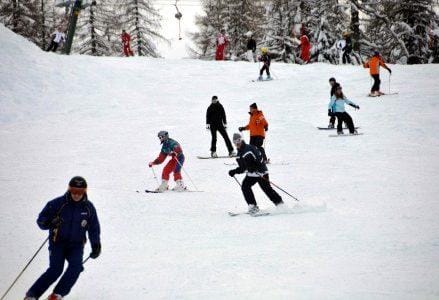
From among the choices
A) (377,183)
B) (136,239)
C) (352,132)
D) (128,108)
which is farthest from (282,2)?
(136,239)

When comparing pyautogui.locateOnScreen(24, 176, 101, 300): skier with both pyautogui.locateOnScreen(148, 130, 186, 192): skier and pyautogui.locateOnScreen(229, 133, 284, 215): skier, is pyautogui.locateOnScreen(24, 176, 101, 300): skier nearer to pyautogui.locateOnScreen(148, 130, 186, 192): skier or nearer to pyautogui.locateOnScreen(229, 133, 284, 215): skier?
pyautogui.locateOnScreen(229, 133, 284, 215): skier

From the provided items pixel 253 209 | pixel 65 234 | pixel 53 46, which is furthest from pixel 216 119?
pixel 53 46

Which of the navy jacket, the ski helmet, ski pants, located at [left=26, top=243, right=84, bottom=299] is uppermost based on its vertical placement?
the ski helmet

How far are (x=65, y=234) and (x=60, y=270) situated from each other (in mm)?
387

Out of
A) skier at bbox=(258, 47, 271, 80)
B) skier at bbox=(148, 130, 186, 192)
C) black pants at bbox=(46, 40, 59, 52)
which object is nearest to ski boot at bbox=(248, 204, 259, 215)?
skier at bbox=(148, 130, 186, 192)

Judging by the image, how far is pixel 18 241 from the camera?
7.49 meters

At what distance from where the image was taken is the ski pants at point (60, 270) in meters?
5.02

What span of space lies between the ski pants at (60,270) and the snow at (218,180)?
0.54m

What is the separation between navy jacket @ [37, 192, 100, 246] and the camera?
199 inches

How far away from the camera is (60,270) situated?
16.8 feet

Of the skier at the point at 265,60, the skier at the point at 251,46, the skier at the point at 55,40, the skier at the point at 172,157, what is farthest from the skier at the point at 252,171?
the skier at the point at 55,40

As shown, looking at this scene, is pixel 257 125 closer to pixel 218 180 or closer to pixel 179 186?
pixel 218 180

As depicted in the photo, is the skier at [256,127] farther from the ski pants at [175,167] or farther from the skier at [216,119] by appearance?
the ski pants at [175,167]

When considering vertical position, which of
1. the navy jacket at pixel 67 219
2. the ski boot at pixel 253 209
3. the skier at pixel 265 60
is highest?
the skier at pixel 265 60
